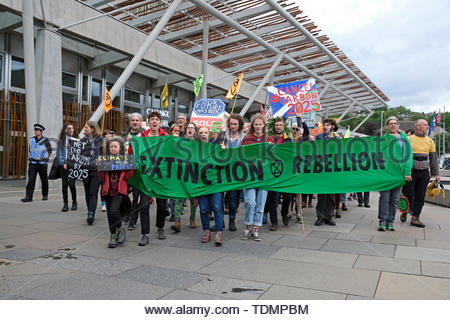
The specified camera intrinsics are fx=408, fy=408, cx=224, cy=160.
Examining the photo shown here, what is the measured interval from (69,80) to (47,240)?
1277cm

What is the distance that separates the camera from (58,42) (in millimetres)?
13203

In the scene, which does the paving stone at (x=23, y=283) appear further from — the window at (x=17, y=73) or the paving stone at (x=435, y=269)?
the window at (x=17, y=73)

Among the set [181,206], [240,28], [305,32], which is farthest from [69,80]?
[181,206]

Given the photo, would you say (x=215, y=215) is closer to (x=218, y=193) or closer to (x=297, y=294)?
(x=218, y=193)

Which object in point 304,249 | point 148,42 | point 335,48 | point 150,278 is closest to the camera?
point 150,278

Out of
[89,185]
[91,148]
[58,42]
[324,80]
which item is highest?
[324,80]

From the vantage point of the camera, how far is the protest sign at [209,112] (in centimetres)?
1130

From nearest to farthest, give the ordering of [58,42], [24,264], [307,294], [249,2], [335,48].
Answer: [307,294], [24,264], [58,42], [249,2], [335,48]

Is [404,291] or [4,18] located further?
[4,18]

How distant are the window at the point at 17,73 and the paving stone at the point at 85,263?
12.0 meters

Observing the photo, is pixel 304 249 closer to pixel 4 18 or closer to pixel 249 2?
pixel 4 18

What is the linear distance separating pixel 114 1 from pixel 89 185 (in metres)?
10.8

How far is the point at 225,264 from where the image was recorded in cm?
457

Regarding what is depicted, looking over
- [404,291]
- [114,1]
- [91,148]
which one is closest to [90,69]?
[114,1]
